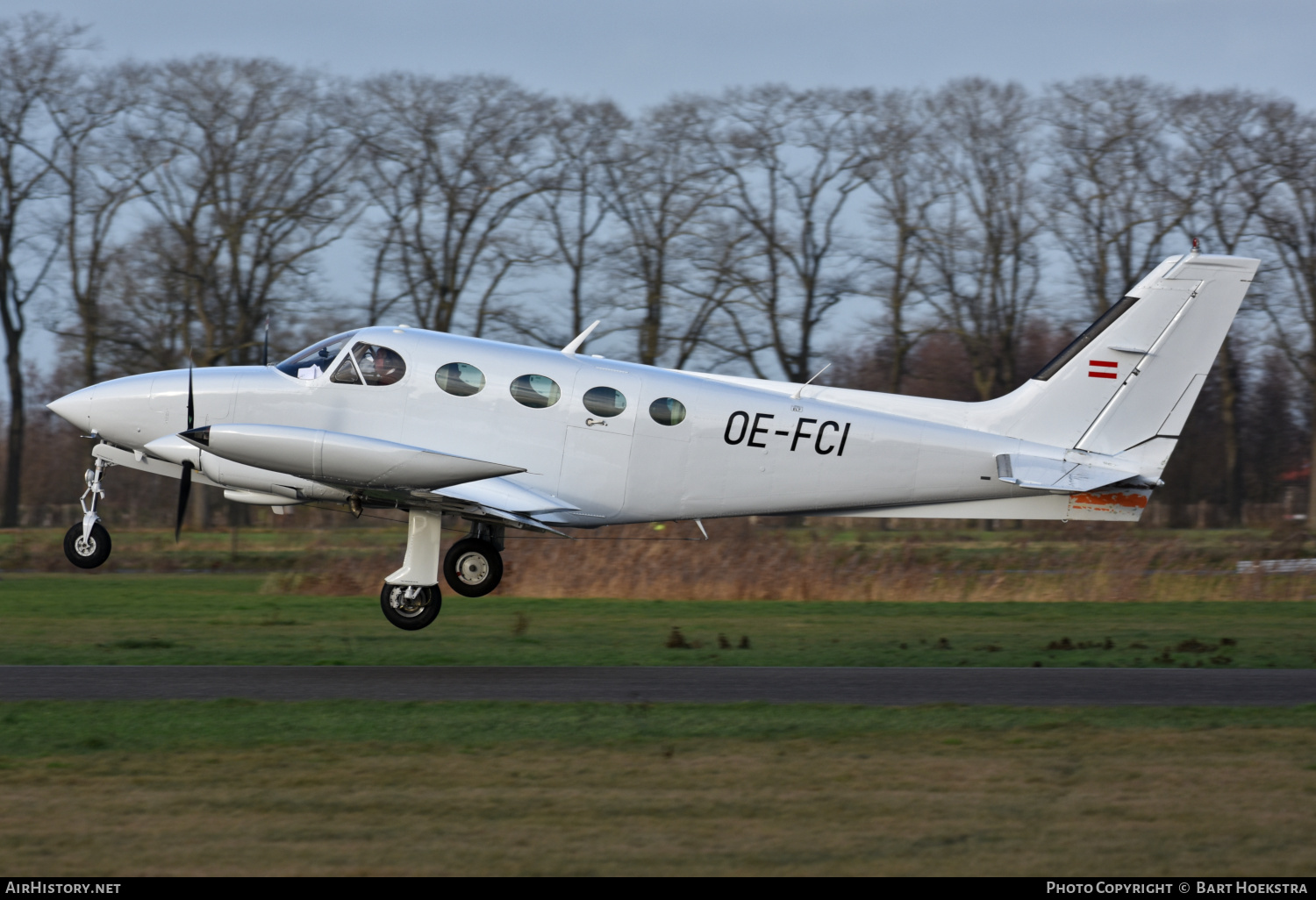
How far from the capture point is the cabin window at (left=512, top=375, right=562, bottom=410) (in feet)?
48.7

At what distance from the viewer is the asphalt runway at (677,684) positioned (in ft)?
44.5

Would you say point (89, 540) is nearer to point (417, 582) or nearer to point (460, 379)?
point (417, 582)

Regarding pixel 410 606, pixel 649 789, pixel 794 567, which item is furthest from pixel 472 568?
pixel 794 567

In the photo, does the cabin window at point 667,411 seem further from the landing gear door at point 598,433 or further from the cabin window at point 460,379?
the cabin window at point 460,379

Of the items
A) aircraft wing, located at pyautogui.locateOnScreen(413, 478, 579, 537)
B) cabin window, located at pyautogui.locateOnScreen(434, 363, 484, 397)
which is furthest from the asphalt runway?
cabin window, located at pyautogui.locateOnScreen(434, 363, 484, 397)

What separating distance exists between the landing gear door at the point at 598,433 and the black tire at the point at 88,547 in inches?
225

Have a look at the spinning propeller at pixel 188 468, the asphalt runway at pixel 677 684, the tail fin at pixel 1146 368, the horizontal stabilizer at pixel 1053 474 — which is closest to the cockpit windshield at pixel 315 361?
the spinning propeller at pixel 188 468

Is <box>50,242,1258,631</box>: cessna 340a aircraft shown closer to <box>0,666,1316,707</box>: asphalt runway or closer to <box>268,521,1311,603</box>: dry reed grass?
<box>0,666,1316,707</box>: asphalt runway

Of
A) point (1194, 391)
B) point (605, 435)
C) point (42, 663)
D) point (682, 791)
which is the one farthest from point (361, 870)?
point (1194, 391)

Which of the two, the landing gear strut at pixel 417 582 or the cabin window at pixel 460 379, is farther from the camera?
the landing gear strut at pixel 417 582

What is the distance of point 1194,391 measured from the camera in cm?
1591

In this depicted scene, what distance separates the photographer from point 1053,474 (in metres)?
15.6

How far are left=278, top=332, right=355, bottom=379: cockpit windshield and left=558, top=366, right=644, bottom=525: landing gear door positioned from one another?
2.90 meters

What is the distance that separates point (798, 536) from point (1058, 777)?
24.3 m
